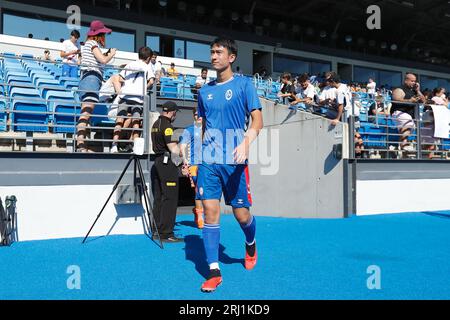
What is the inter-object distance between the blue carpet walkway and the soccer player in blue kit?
54 centimetres

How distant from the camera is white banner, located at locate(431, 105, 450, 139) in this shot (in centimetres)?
884

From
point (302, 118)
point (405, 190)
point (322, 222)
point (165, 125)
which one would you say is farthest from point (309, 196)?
point (165, 125)

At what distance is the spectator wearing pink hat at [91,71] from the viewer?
5.81 metres

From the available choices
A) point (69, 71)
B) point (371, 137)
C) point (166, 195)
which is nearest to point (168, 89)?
point (69, 71)

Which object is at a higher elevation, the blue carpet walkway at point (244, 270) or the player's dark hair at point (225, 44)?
the player's dark hair at point (225, 44)

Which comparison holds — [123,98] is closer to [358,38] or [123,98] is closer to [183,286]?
[183,286]

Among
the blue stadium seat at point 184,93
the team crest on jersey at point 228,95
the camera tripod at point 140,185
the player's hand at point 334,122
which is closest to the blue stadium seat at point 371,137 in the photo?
the player's hand at point 334,122

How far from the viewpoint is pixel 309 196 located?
27.0ft

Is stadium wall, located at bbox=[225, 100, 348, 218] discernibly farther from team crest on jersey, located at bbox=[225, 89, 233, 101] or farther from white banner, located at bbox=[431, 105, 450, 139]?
team crest on jersey, located at bbox=[225, 89, 233, 101]

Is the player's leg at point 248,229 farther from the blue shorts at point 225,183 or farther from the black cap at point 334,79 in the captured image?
the black cap at point 334,79

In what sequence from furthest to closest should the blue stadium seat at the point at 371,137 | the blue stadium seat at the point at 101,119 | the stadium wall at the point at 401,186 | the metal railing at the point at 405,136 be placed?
1. the blue stadium seat at the point at 371,137
2. the metal railing at the point at 405,136
3. the stadium wall at the point at 401,186
4. the blue stadium seat at the point at 101,119

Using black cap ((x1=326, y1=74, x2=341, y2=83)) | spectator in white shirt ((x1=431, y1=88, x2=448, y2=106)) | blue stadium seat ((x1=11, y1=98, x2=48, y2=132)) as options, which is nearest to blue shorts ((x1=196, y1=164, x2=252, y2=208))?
blue stadium seat ((x1=11, y1=98, x2=48, y2=132))

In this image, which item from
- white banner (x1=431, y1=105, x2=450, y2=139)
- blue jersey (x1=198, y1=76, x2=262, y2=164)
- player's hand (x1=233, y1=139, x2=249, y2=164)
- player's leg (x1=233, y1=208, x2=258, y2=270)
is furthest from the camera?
white banner (x1=431, y1=105, x2=450, y2=139)
